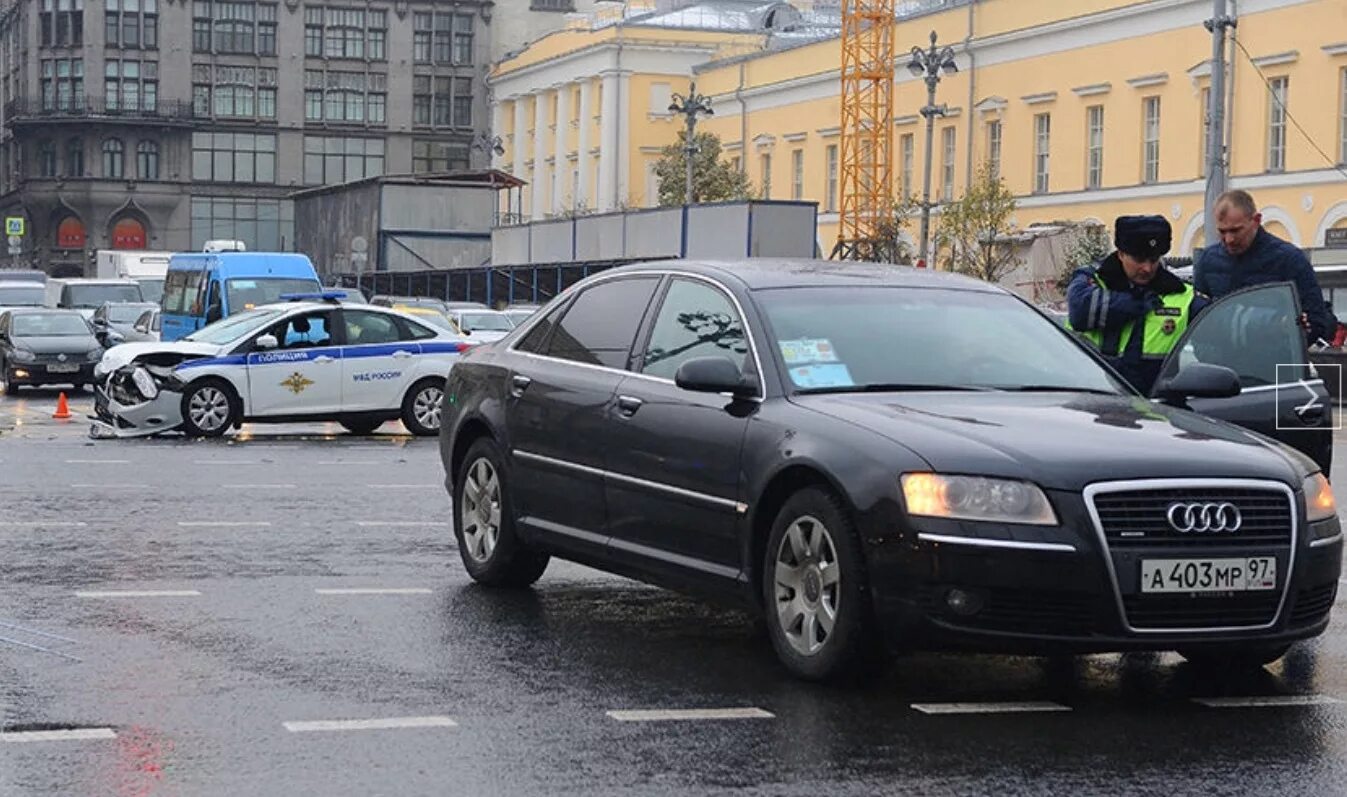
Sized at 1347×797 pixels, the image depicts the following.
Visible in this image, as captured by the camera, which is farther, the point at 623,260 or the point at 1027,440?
the point at 623,260

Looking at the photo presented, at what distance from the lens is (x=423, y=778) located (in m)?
7.09

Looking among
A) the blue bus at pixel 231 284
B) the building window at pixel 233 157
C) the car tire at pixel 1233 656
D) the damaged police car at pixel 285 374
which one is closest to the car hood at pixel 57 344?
the blue bus at pixel 231 284

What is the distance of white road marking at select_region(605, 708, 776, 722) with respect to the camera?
26.7 ft

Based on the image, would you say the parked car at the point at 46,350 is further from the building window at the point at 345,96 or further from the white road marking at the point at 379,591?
the building window at the point at 345,96

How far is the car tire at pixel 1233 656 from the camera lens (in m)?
8.58

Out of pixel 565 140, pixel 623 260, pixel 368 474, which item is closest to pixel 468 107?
pixel 565 140

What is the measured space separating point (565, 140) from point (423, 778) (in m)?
102

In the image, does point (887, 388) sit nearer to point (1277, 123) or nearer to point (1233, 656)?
point (1233, 656)

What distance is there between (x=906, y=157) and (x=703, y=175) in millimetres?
11046

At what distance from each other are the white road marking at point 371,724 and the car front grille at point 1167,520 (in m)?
2.31

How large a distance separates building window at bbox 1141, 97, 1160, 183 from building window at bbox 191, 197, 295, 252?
189 ft

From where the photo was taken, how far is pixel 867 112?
268 feet

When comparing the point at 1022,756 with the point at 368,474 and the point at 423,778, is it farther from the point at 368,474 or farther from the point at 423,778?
the point at 368,474

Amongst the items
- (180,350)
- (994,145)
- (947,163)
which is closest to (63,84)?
(947,163)
